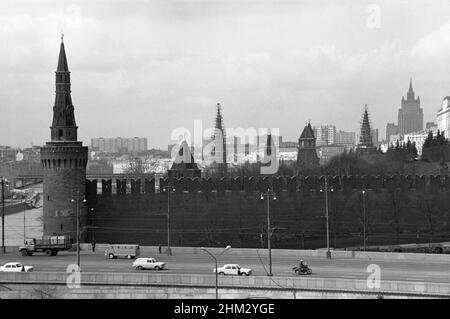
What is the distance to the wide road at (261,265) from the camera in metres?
43.3

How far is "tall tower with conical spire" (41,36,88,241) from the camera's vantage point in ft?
206

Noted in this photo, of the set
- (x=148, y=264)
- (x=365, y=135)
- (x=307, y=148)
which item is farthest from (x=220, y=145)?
(x=148, y=264)

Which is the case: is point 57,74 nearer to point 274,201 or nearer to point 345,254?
point 274,201

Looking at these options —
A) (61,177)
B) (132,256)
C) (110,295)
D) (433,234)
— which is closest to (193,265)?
(132,256)

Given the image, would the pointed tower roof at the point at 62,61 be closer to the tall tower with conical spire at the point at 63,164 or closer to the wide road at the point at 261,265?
the tall tower with conical spire at the point at 63,164

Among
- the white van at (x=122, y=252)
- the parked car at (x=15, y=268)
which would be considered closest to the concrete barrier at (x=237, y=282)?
the parked car at (x=15, y=268)

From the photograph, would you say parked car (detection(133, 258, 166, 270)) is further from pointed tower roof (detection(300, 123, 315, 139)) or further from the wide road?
pointed tower roof (detection(300, 123, 315, 139))

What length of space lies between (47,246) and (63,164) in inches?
386

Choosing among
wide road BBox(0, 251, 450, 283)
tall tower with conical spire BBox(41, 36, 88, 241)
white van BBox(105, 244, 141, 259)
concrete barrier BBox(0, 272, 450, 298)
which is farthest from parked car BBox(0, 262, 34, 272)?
tall tower with conical spire BBox(41, 36, 88, 241)

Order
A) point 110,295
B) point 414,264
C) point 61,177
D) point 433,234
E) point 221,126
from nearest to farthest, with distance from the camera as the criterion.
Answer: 1. point 110,295
2. point 414,264
3. point 61,177
4. point 433,234
5. point 221,126

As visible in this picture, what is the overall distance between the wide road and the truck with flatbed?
531 millimetres

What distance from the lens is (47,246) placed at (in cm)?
5450

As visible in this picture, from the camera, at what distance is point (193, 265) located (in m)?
47.6

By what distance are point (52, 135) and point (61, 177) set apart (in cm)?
259
